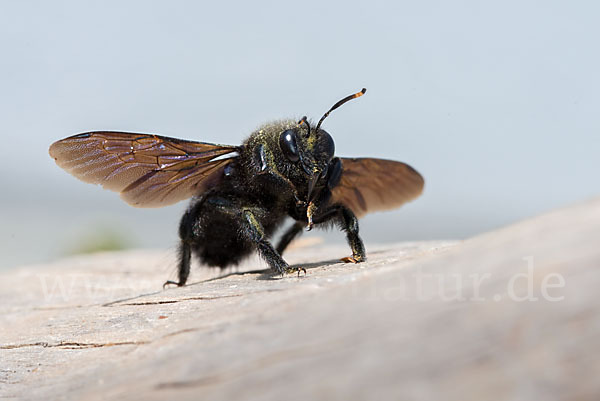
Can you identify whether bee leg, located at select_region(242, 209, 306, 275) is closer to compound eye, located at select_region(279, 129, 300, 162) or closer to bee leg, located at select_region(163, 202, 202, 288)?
compound eye, located at select_region(279, 129, 300, 162)

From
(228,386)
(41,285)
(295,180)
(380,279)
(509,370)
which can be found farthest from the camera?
(41,285)

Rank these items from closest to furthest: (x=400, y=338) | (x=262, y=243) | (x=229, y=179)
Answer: (x=400, y=338) < (x=262, y=243) < (x=229, y=179)

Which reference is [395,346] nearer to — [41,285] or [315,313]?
[315,313]

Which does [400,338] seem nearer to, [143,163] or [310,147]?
[310,147]

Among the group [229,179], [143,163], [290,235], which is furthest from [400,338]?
[290,235]

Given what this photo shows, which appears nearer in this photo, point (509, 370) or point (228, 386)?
point (509, 370)

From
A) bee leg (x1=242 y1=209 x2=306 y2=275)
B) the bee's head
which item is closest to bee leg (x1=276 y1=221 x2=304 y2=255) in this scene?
the bee's head

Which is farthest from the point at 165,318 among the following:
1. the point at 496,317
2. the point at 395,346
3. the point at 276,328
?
the point at 496,317

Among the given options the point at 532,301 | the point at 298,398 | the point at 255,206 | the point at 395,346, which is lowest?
the point at 298,398
